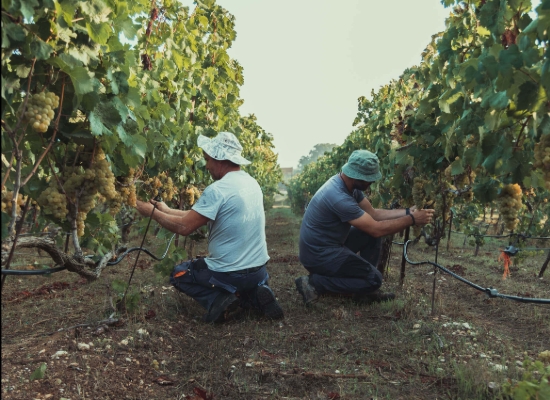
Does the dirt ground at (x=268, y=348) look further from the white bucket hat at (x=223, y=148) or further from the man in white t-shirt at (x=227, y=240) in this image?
the white bucket hat at (x=223, y=148)

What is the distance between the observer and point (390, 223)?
160 inches

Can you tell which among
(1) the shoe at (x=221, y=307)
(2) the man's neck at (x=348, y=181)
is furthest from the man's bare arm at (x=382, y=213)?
(1) the shoe at (x=221, y=307)

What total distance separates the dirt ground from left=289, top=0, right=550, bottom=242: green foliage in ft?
3.96

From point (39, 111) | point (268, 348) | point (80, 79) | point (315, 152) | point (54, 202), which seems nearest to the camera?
point (39, 111)

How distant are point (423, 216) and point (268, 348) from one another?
1963 mm

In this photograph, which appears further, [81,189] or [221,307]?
[221,307]

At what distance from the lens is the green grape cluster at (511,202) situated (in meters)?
2.74

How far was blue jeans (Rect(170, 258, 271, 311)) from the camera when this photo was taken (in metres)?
3.73

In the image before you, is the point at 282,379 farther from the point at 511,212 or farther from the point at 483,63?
the point at 483,63

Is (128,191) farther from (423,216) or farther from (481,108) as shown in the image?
(423,216)

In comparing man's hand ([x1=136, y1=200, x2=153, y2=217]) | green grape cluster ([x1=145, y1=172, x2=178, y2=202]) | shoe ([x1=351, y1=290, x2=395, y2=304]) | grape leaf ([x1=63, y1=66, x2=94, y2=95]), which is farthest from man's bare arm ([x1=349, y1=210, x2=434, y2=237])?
grape leaf ([x1=63, y1=66, x2=94, y2=95])

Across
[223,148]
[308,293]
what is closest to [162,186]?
[223,148]

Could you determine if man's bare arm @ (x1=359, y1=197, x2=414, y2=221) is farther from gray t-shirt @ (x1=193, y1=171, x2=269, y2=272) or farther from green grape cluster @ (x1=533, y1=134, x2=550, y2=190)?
green grape cluster @ (x1=533, y1=134, x2=550, y2=190)

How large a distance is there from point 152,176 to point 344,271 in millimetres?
2225
